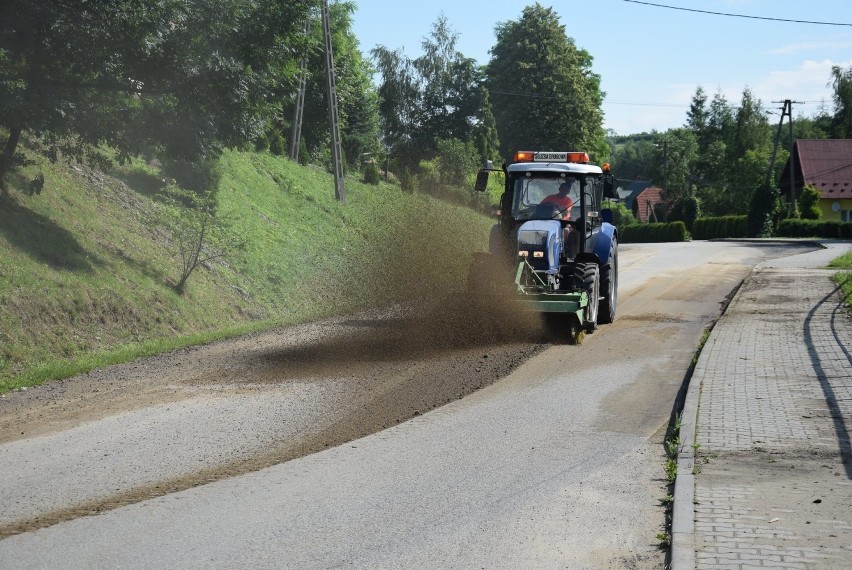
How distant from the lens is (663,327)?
60.5 feet

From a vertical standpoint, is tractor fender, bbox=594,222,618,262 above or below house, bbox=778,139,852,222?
below

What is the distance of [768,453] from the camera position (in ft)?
28.3

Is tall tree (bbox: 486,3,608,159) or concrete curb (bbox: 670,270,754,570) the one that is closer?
concrete curb (bbox: 670,270,754,570)

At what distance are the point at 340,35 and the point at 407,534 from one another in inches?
2330

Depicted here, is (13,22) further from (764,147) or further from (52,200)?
(764,147)

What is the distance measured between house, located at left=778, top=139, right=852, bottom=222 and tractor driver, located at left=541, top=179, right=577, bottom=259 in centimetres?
6657

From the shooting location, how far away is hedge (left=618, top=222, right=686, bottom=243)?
64562 mm

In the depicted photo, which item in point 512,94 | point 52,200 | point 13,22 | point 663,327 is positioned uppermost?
point 512,94

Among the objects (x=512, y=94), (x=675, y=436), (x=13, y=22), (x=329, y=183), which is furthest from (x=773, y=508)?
(x=512, y=94)

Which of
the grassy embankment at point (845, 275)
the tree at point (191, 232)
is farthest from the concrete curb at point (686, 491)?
the tree at point (191, 232)

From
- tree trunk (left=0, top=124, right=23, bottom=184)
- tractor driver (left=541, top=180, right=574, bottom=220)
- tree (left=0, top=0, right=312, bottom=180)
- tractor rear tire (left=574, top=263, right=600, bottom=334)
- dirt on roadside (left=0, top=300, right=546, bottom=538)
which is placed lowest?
dirt on roadside (left=0, top=300, right=546, bottom=538)

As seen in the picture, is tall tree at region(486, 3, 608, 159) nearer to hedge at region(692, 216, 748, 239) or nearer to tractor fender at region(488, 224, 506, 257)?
hedge at region(692, 216, 748, 239)

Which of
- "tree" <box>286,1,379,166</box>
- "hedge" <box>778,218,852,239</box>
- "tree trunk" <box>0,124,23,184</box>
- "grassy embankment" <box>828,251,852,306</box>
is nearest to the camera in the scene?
Answer: "tree trunk" <box>0,124,23,184</box>

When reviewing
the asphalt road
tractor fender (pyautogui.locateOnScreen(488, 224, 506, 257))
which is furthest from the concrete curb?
tractor fender (pyautogui.locateOnScreen(488, 224, 506, 257))
